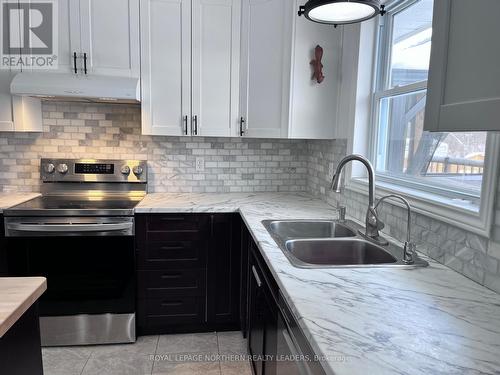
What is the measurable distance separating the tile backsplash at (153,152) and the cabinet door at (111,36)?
15.3 inches

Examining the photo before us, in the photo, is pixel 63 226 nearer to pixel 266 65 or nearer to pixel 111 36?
pixel 111 36

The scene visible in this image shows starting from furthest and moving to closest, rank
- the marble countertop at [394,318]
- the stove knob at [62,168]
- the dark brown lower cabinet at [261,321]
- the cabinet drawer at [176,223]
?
the stove knob at [62,168] → the cabinet drawer at [176,223] → the dark brown lower cabinet at [261,321] → the marble countertop at [394,318]

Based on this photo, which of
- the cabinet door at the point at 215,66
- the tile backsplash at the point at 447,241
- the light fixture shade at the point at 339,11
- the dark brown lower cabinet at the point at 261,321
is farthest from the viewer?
the cabinet door at the point at 215,66

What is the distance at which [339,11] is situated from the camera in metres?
1.51

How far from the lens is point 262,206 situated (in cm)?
253

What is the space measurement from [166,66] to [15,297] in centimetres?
189

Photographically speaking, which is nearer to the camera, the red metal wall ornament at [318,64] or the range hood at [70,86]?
the range hood at [70,86]

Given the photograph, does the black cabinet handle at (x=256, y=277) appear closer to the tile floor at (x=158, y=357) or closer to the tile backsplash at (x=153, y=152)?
the tile floor at (x=158, y=357)

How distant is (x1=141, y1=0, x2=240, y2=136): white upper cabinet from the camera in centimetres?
255

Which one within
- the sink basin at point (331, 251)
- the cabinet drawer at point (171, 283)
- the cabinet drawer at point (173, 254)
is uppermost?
the sink basin at point (331, 251)

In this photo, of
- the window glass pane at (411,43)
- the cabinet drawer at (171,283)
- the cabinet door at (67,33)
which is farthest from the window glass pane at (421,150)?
the cabinet door at (67,33)

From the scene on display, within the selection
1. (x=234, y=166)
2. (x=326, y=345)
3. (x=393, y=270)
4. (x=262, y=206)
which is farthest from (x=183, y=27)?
(x=326, y=345)

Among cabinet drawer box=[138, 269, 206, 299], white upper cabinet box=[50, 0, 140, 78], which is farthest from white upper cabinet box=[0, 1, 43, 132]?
cabinet drawer box=[138, 269, 206, 299]

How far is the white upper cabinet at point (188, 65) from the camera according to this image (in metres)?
2.55
